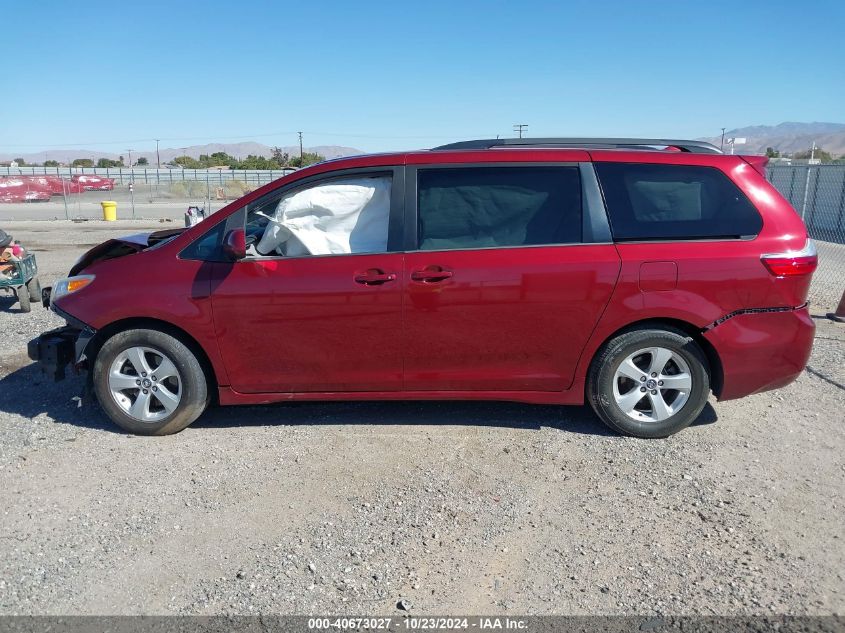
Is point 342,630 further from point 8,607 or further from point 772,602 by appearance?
point 772,602

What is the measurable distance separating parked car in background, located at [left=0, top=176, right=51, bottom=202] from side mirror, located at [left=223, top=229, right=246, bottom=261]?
40.2 metres

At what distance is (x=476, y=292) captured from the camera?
4.62 metres

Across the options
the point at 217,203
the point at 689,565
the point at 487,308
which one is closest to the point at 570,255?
the point at 487,308

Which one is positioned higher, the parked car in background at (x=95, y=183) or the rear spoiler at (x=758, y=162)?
the rear spoiler at (x=758, y=162)

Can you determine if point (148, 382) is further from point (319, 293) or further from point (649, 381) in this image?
point (649, 381)

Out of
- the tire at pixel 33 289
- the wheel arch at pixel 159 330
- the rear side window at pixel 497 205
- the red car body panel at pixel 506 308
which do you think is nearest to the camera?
the red car body panel at pixel 506 308

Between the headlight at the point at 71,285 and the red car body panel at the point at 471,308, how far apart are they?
0.11 meters

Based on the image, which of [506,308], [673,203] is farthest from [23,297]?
[673,203]

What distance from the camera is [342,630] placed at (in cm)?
296

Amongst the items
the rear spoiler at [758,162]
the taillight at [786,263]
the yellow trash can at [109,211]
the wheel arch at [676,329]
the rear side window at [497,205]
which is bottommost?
the yellow trash can at [109,211]

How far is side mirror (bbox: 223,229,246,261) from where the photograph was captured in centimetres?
465

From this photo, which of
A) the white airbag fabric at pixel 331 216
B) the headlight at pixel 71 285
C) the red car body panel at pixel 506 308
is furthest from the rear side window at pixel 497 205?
the headlight at pixel 71 285

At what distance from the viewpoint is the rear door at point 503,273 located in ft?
15.2

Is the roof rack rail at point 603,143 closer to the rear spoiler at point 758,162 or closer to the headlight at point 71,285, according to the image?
the rear spoiler at point 758,162
